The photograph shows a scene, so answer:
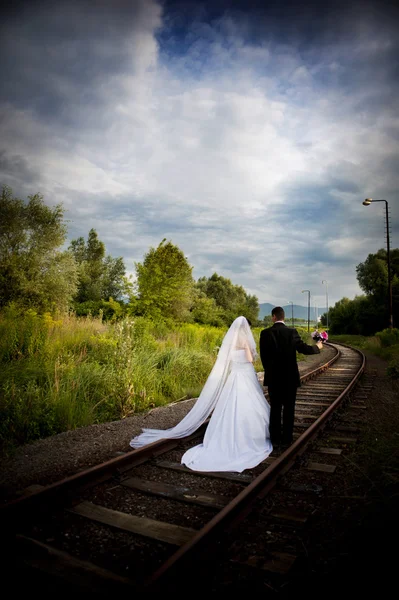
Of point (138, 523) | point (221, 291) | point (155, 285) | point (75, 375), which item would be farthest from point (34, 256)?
point (221, 291)

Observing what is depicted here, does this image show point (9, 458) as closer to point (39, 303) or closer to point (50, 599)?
point (50, 599)

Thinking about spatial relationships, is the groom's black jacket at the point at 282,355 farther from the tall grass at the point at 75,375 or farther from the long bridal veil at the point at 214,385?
the tall grass at the point at 75,375

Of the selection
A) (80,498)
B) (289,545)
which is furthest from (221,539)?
(80,498)

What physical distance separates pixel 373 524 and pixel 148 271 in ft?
64.8

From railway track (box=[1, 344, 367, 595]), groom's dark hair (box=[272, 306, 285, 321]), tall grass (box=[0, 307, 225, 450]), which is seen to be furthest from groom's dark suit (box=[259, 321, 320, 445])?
tall grass (box=[0, 307, 225, 450])

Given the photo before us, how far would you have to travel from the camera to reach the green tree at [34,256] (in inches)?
914

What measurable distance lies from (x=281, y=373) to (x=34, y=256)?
23290 millimetres

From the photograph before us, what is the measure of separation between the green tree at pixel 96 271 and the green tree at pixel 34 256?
1831 centimetres

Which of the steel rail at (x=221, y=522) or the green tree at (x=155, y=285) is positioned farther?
the green tree at (x=155, y=285)

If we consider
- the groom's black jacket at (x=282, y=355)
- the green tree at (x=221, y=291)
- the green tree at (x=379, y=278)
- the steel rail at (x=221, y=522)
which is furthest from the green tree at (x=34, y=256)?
the green tree at (x=221, y=291)

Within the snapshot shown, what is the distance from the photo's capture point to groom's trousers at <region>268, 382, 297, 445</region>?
5379 mm

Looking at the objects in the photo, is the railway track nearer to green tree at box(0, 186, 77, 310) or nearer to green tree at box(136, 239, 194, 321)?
green tree at box(136, 239, 194, 321)

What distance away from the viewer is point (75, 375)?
7.27 meters

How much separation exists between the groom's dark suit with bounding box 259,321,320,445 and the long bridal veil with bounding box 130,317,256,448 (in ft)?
1.05
